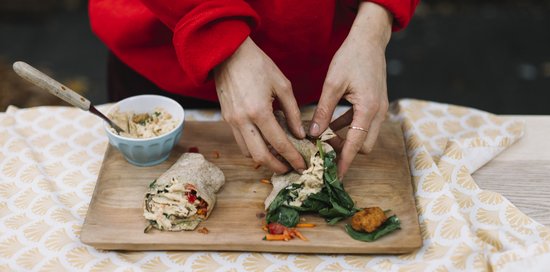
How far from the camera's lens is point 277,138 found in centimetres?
201

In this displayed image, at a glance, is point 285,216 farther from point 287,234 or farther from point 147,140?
point 147,140

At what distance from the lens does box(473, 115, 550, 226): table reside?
217cm

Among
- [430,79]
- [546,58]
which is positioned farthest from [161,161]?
[546,58]

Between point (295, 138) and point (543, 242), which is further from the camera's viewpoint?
point (295, 138)

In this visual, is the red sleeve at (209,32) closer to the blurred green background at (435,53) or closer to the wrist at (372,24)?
the wrist at (372,24)

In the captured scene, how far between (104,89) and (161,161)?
3190 millimetres

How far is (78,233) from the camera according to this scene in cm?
210

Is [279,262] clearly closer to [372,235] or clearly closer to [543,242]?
[372,235]

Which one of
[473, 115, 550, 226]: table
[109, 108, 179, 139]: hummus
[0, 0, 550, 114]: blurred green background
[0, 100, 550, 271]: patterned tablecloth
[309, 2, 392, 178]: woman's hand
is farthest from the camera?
[0, 0, 550, 114]: blurred green background

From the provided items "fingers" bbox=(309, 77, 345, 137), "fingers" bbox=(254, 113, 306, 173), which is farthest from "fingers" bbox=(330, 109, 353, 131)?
"fingers" bbox=(254, 113, 306, 173)

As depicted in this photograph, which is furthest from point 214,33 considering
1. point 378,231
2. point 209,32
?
point 378,231

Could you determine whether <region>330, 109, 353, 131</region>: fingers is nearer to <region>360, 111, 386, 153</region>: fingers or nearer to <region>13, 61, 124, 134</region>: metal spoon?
<region>360, 111, 386, 153</region>: fingers

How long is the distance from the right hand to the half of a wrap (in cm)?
22

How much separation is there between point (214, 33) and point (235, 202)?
1.97ft
